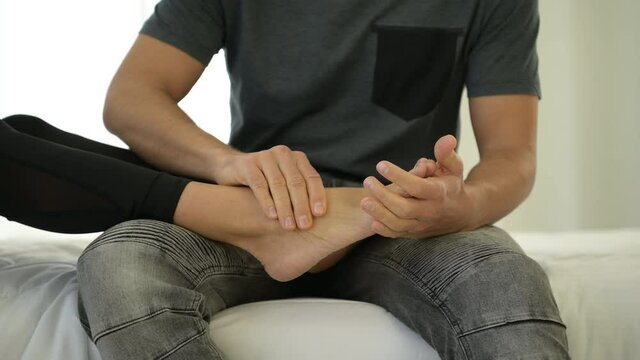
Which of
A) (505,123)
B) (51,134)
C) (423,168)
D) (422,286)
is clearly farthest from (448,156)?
(51,134)

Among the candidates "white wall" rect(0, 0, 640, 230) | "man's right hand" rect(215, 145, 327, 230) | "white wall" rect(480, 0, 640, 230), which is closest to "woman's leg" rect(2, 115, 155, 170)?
"man's right hand" rect(215, 145, 327, 230)

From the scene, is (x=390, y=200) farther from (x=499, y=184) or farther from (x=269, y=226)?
(x=499, y=184)

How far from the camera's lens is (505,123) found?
4.20 ft

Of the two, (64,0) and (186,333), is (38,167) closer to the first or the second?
(186,333)

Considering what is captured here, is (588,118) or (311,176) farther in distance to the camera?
(588,118)

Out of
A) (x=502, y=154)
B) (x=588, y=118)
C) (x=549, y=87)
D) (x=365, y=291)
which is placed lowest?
(x=588, y=118)

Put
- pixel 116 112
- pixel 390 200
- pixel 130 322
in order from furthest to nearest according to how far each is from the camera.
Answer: pixel 116 112 < pixel 390 200 < pixel 130 322

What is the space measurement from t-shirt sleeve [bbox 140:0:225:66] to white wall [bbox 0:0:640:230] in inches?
48.7

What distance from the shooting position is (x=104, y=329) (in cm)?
83

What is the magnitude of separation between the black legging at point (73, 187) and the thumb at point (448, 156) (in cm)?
32

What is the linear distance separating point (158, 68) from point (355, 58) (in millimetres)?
306

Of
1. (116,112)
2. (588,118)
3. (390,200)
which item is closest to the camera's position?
(390,200)

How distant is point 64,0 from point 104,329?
1865 mm

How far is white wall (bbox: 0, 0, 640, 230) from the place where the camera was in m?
2.49
